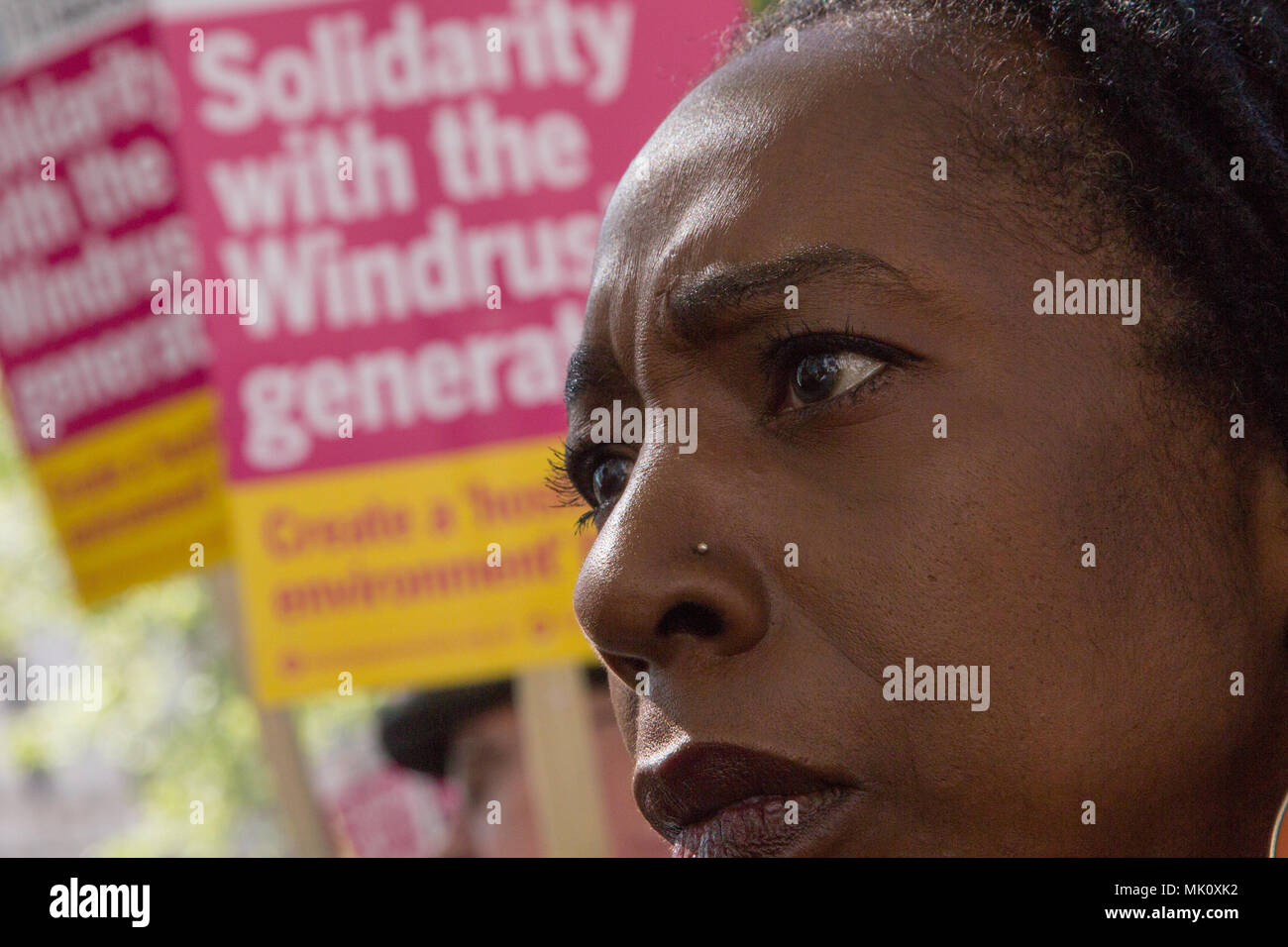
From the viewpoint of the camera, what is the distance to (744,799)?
4.64ft

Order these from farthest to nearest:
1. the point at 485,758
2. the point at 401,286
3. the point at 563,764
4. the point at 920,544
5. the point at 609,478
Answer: the point at 485,758 < the point at 401,286 < the point at 563,764 < the point at 609,478 < the point at 920,544

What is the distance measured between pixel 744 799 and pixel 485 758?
4.71 m

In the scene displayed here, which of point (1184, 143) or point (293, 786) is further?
point (293, 786)

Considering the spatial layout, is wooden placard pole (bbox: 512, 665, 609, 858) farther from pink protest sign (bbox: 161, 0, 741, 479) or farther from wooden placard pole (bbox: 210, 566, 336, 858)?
wooden placard pole (bbox: 210, 566, 336, 858)

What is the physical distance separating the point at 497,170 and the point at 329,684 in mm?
1616

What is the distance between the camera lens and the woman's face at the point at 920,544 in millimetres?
1385

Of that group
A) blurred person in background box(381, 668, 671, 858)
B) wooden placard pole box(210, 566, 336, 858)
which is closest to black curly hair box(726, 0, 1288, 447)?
blurred person in background box(381, 668, 671, 858)

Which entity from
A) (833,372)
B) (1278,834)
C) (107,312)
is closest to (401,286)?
(107,312)

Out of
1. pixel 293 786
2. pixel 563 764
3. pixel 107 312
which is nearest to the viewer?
pixel 563 764

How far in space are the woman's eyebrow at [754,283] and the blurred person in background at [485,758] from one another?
3877 mm

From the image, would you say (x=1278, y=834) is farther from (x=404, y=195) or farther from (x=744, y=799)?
(x=404, y=195)

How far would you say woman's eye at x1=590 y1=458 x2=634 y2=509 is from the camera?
1.82m

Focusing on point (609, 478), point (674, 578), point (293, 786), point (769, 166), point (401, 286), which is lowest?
point (293, 786)
